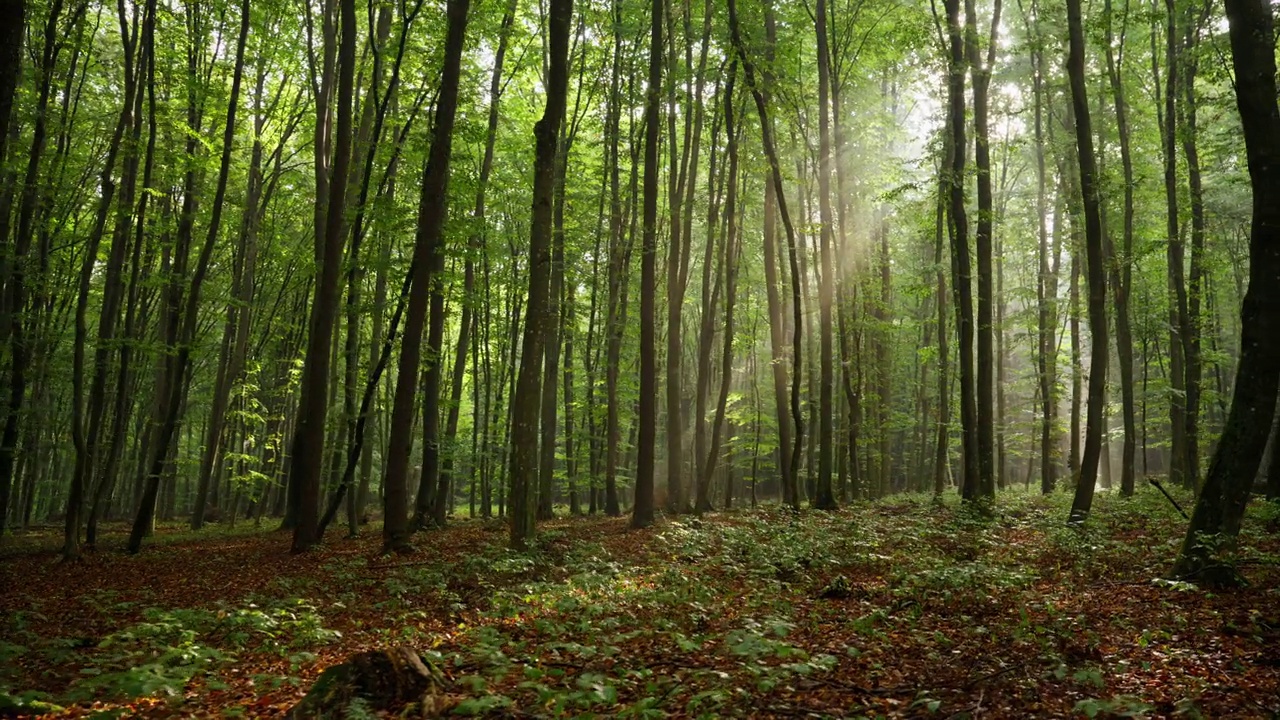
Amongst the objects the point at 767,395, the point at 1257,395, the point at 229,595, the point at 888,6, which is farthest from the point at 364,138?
the point at 767,395

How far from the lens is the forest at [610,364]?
17.0ft

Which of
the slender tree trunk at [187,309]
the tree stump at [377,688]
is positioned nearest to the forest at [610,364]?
the tree stump at [377,688]

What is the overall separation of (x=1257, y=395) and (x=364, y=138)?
59.3 feet

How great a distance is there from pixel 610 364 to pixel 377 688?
14810 mm

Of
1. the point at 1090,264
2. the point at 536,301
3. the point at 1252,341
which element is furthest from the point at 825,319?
the point at 1252,341

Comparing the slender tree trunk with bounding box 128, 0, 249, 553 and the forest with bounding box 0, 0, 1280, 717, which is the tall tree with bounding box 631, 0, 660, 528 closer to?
the forest with bounding box 0, 0, 1280, 717

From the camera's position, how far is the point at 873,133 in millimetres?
23719

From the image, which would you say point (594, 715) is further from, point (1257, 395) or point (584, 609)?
point (1257, 395)

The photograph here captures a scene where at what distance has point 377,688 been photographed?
4.47 meters

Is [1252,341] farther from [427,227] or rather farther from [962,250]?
[427,227]

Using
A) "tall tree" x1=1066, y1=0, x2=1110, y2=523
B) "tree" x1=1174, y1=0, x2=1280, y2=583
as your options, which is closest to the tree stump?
"tree" x1=1174, y1=0, x2=1280, y2=583

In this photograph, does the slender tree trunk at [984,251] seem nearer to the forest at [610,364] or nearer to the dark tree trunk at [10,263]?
the forest at [610,364]

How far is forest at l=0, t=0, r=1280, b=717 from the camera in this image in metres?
5.18

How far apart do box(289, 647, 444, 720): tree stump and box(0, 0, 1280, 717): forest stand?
0.03m
